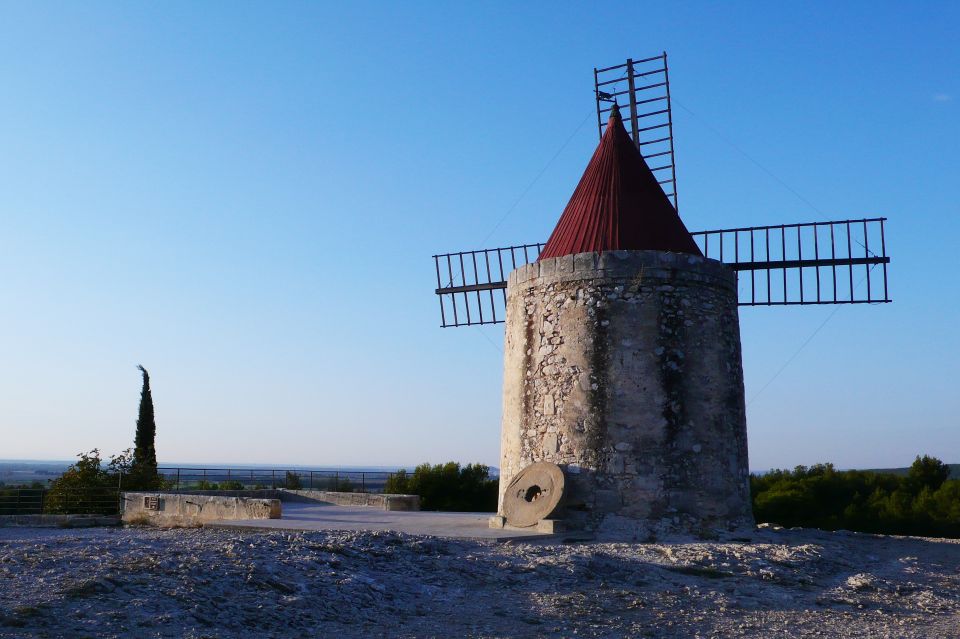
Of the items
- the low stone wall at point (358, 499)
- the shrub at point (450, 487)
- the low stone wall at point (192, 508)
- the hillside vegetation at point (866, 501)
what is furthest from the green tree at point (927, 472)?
the low stone wall at point (192, 508)

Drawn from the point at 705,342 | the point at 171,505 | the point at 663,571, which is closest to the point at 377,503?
the point at 171,505

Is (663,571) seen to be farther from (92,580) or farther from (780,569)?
(92,580)

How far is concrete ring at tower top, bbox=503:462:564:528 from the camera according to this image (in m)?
10.6

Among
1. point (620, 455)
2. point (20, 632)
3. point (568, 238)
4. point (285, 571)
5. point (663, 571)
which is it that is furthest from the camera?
point (568, 238)

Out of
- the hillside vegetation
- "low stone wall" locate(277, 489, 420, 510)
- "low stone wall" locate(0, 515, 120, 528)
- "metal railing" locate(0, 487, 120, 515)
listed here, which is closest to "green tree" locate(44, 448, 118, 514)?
"metal railing" locate(0, 487, 120, 515)

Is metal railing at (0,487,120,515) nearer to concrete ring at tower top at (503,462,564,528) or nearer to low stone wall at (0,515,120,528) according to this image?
low stone wall at (0,515,120,528)

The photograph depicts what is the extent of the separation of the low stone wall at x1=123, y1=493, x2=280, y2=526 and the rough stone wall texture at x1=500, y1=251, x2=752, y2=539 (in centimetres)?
363

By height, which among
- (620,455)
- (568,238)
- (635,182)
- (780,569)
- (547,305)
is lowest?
(780,569)

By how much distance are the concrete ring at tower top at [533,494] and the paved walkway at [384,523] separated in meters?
0.25

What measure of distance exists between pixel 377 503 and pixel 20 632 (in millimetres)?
11487

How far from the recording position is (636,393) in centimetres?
1082

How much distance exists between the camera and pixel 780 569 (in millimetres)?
8609

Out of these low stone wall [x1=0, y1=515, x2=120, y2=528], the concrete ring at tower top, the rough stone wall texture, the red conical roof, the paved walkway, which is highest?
the red conical roof

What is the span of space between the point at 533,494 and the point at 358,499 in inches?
245
